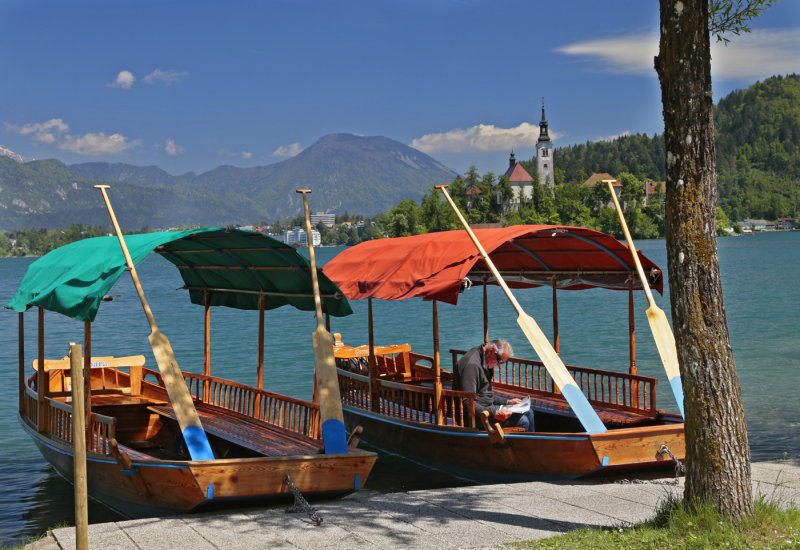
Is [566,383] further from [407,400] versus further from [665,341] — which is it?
[407,400]

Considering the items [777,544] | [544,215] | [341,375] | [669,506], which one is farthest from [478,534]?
[544,215]

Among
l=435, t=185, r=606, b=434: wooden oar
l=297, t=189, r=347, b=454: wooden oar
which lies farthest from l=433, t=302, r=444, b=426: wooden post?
l=435, t=185, r=606, b=434: wooden oar

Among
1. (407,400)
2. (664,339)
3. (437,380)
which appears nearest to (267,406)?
(407,400)

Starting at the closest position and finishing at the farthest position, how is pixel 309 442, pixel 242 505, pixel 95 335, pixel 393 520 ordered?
pixel 393 520 → pixel 242 505 → pixel 309 442 → pixel 95 335

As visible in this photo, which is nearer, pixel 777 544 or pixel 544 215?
pixel 777 544

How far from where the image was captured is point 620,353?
35.8 m

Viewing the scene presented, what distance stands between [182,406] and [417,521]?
10.2 feet

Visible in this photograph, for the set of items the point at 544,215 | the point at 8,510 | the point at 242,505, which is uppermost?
the point at 544,215

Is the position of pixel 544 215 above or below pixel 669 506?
above

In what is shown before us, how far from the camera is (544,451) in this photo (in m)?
11.7

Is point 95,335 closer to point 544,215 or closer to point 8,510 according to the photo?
point 8,510

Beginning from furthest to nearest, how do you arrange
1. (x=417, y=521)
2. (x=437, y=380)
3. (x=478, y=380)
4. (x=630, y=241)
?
(x=437, y=380) → (x=478, y=380) → (x=630, y=241) → (x=417, y=521)

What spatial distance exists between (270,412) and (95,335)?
36.4 m

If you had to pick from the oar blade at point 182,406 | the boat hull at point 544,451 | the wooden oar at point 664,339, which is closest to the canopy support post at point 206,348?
the boat hull at point 544,451
